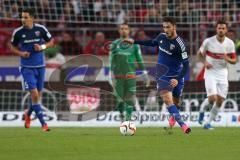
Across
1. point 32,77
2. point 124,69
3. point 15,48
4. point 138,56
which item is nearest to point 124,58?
point 124,69

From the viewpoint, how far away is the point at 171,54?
1600 cm

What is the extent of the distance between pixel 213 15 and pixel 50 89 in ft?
17.5

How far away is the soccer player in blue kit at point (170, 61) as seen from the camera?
1558 cm

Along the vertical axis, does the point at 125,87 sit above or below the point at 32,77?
below

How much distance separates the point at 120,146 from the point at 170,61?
3654 millimetres

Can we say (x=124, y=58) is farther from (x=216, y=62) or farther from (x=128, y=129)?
(x=128, y=129)

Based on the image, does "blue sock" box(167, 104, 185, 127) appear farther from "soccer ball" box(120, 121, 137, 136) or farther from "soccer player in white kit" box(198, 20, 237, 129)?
"soccer player in white kit" box(198, 20, 237, 129)

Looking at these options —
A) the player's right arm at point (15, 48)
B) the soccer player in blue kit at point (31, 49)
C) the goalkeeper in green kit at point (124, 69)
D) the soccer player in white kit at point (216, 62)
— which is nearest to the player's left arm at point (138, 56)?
the goalkeeper in green kit at point (124, 69)

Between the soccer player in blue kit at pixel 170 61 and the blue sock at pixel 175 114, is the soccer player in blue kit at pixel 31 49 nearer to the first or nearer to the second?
the soccer player in blue kit at pixel 170 61

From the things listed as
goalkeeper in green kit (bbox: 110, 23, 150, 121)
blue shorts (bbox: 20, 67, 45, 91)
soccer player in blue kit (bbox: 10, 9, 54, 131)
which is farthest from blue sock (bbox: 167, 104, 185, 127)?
goalkeeper in green kit (bbox: 110, 23, 150, 121)

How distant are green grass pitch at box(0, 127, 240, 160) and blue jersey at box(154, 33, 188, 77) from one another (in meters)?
1.30

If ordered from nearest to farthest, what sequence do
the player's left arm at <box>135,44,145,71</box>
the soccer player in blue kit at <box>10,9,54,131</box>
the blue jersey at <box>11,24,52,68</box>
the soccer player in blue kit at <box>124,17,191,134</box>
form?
the soccer player in blue kit at <box>124,17,191,134</box>
the soccer player in blue kit at <box>10,9,54,131</box>
the blue jersey at <box>11,24,52,68</box>
the player's left arm at <box>135,44,145,71</box>

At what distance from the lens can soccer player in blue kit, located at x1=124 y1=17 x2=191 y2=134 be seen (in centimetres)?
1558

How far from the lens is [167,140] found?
14156 mm
